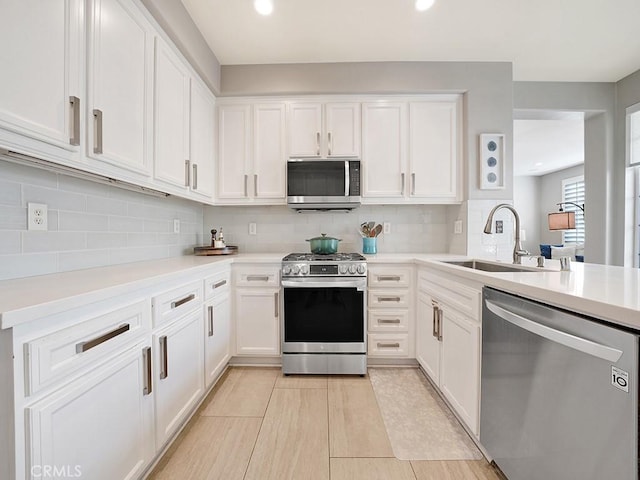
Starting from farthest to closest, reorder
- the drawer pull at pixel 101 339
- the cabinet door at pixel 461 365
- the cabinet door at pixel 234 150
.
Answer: the cabinet door at pixel 234 150
the cabinet door at pixel 461 365
the drawer pull at pixel 101 339

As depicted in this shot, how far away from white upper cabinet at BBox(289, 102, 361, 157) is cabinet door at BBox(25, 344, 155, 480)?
6.80 feet

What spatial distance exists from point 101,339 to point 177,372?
2.01 feet

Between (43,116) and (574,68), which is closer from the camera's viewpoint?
(43,116)

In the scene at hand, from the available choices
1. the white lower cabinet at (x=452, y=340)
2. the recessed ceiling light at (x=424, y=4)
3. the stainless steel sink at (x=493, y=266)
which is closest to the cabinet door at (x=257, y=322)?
the white lower cabinet at (x=452, y=340)

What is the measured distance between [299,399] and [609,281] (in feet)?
5.72

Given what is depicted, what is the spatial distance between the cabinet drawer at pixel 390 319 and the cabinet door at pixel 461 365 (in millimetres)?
546

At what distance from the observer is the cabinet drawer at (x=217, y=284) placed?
1879mm

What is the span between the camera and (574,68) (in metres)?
2.70

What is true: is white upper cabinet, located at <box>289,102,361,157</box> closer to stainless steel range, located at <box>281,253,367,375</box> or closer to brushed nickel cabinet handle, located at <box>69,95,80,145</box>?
stainless steel range, located at <box>281,253,367,375</box>

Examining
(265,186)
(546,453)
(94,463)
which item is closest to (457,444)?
(546,453)

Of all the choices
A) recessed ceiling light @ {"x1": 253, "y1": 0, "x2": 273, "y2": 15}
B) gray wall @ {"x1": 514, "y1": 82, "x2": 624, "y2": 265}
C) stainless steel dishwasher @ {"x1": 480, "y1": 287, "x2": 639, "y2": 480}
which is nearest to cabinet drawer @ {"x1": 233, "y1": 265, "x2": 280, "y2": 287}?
stainless steel dishwasher @ {"x1": 480, "y1": 287, "x2": 639, "y2": 480}

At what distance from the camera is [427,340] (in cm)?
210

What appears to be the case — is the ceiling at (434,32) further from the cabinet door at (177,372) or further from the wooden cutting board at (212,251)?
the cabinet door at (177,372)

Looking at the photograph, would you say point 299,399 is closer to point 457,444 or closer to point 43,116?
point 457,444
